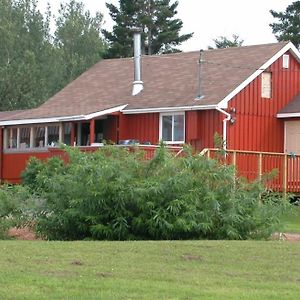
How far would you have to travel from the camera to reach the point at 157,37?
207ft

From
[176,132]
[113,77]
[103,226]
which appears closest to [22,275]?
[103,226]

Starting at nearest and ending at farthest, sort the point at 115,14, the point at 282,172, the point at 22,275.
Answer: the point at 22,275
the point at 282,172
the point at 115,14

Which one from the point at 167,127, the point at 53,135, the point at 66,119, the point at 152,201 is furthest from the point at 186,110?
the point at 152,201

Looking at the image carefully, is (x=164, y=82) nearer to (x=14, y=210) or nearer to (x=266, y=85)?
(x=266, y=85)

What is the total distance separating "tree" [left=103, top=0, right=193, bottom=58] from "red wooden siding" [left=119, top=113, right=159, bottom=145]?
2805 cm

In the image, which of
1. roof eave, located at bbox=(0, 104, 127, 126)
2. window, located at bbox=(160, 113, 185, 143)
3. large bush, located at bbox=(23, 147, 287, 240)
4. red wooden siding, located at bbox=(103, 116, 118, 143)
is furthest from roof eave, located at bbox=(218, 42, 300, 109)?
large bush, located at bbox=(23, 147, 287, 240)

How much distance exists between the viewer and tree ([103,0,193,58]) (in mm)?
61031

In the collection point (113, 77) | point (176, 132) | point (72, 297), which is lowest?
point (72, 297)

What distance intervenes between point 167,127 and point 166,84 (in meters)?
2.33

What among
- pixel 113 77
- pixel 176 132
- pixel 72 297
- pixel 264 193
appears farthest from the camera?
pixel 113 77

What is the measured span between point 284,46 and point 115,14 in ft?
103

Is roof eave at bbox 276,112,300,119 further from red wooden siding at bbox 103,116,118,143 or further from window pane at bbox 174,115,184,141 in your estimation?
red wooden siding at bbox 103,116,118,143

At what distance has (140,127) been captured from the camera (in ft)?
105

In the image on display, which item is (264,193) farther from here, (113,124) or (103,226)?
(113,124)
